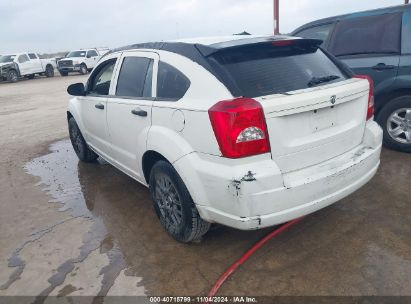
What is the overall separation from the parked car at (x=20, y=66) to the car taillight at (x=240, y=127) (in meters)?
26.4

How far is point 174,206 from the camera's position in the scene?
10.4 ft

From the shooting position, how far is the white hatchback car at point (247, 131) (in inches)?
97.6

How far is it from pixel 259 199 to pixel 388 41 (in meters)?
3.53

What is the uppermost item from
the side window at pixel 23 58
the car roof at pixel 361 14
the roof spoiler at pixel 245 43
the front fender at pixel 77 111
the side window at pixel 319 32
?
the car roof at pixel 361 14

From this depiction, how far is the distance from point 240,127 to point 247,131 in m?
0.06

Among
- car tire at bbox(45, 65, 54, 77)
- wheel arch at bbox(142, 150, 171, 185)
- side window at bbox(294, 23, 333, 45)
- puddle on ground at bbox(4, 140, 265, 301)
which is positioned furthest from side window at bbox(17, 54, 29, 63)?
wheel arch at bbox(142, 150, 171, 185)

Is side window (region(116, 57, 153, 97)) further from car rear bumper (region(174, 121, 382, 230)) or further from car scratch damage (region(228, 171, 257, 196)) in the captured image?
car scratch damage (region(228, 171, 257, 196))

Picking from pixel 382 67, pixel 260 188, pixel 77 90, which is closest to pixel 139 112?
pixel 260 188

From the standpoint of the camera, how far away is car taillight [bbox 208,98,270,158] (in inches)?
95.8

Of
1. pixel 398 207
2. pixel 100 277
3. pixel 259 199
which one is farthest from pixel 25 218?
pixel 398 207

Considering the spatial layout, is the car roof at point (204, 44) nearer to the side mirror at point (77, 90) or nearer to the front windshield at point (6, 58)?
the side mirror at point (77, 90)

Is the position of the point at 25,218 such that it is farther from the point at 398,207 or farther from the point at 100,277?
the point at 398,207

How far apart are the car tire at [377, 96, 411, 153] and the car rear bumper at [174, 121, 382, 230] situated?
2419mm

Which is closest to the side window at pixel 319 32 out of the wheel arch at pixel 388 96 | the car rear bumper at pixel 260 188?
the wheel arch at pixel 388 96
